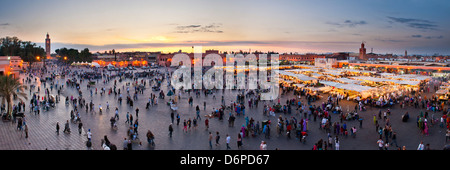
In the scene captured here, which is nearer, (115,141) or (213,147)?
(213,147)

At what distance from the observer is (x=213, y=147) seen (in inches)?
416

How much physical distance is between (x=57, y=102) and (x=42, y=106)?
6.09ft

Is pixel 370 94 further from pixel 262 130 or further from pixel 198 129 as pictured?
pixel 198 129
